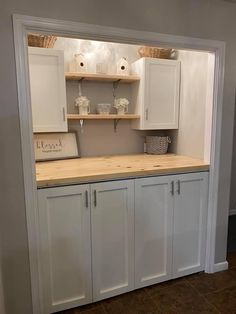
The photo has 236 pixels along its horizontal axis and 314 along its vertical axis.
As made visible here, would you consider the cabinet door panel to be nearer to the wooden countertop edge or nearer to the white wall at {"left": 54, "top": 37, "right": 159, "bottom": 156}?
the white wall at {"left": 54, "top": 37, "right": 159, "bottom": 156}

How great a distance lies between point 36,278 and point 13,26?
1.64 m

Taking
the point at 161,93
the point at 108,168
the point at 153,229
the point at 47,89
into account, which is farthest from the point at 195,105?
the point at 47,89

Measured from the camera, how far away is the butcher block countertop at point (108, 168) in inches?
68.1

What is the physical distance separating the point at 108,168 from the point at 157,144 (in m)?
0.87

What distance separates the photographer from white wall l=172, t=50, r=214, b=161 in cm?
217

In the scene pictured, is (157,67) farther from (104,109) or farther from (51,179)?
(51,179)

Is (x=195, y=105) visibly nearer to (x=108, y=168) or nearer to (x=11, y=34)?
(x=108, y=168)

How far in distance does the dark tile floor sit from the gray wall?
0.57 metres

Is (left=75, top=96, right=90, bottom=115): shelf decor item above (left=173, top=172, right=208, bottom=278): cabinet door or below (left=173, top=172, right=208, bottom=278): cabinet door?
above

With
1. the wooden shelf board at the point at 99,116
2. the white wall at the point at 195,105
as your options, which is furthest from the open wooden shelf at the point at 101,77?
the white wall at the point at 195,105

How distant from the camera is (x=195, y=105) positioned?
92.7 inches

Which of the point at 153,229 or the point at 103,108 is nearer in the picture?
the point at 153,229

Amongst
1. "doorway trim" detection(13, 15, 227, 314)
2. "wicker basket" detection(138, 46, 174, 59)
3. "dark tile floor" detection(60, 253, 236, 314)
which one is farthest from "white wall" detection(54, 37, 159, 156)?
"dark tile floor" detection(60, 253, 236, 314)

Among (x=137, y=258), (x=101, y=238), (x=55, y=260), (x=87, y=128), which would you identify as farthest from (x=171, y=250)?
(x=87, y=128)
